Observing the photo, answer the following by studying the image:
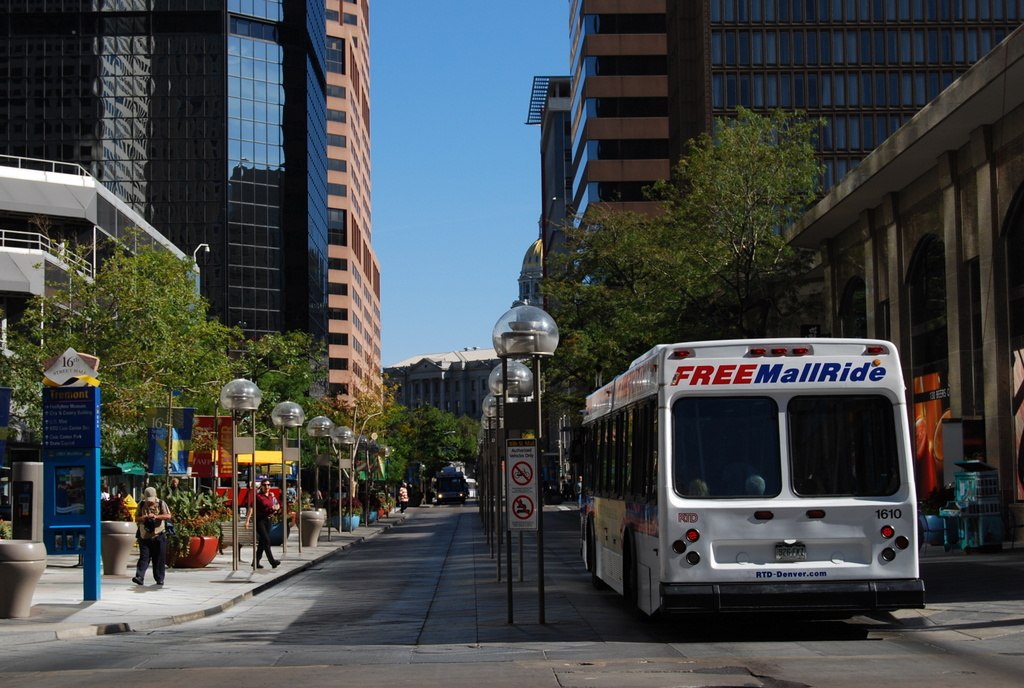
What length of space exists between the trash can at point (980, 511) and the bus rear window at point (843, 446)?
1325 centimetres

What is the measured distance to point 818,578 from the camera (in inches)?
510

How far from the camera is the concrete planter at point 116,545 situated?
25344 millimetres

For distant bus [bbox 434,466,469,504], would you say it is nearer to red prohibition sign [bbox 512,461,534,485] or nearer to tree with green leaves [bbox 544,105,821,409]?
tree with green leaves [bbox 544,105,821,409]

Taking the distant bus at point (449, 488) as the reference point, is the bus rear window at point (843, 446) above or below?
above

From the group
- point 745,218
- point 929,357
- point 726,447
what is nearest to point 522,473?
point 726,447

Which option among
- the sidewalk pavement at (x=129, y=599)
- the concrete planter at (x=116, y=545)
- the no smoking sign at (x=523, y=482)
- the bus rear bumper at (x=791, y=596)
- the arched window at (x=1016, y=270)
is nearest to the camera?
the bus rear bumper at (x=791, y=596)

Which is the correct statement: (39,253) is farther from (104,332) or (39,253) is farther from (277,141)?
(277,141)

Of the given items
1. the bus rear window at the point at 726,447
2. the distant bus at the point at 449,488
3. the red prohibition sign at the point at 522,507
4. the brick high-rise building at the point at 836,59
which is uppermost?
the brick high-rise building at the point at 836,59

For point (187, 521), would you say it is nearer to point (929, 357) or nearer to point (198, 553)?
point (198, 553)

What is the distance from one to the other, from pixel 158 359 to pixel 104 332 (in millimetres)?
1742

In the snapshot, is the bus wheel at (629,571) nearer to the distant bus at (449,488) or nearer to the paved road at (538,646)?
the paved road at (538,646)

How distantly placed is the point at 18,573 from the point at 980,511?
17.3 meters

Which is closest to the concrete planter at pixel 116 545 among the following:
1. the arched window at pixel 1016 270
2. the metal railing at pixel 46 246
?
the metal railing at pixel 46 246

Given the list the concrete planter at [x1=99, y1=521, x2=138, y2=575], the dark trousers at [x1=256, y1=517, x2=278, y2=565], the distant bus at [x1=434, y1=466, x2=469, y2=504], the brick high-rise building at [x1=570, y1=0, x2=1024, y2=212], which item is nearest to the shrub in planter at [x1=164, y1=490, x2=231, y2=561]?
the dark trousers at [x1=256, y1=517, x2=278, y2=565]
